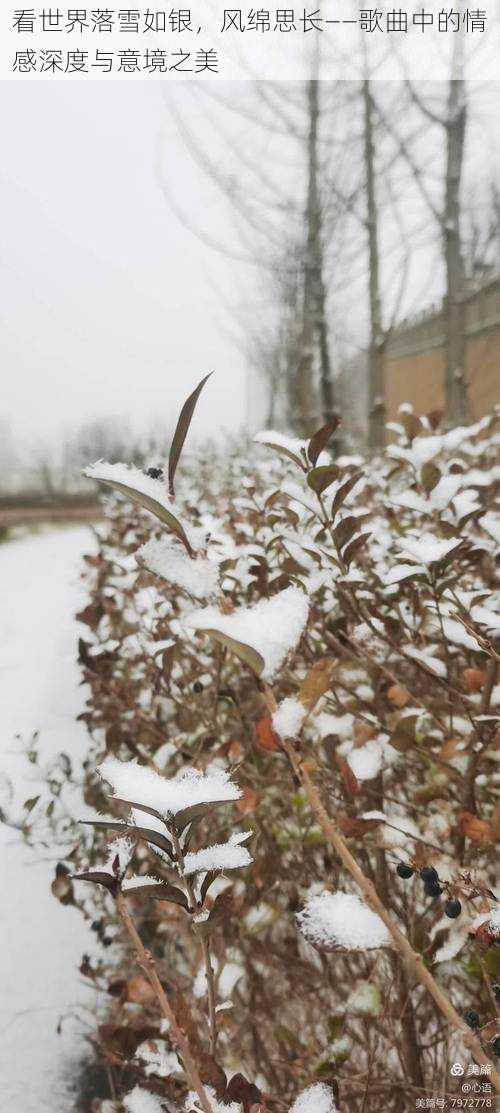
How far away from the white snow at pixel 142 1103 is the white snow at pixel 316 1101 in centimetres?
27

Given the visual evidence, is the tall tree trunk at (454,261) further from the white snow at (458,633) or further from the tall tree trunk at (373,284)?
the white snow at (458,633)

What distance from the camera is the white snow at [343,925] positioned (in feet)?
2.06

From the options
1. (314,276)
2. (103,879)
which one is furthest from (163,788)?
(314,276)

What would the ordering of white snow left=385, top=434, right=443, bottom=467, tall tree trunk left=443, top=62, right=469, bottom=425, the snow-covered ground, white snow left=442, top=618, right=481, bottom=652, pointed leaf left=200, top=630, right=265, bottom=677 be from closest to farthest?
pointed leaf left=200, top=630, right=265, bottom=677
white snow left=442, top=618, right=481, bottom=652
white snow left=385, top=434, right=443, bottom=467
the snow-covered ground
tall tree trunk left=443, top=62, right=469, bottom=425

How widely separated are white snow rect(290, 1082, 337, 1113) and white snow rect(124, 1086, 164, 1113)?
0.89ft

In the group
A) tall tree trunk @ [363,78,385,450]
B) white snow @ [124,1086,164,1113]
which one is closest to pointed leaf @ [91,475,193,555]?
white snow @ [124,1086,164,1113]

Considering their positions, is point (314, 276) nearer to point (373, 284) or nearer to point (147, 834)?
point (373, 284)

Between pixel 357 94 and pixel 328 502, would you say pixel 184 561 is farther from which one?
pixel 357 94

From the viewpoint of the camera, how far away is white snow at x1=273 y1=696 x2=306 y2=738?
1.79ft

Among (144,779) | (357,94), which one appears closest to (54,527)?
(357,94)

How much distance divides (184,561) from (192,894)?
304 mm

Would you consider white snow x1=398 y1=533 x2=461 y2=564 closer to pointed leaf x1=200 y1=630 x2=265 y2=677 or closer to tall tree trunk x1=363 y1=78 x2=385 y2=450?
pointed leaf x1=200 y1=630 x2=265 y2=677

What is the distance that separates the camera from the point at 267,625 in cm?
50

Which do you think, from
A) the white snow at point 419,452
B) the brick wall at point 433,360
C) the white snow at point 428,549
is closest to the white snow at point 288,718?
the white snow at point 428,549
